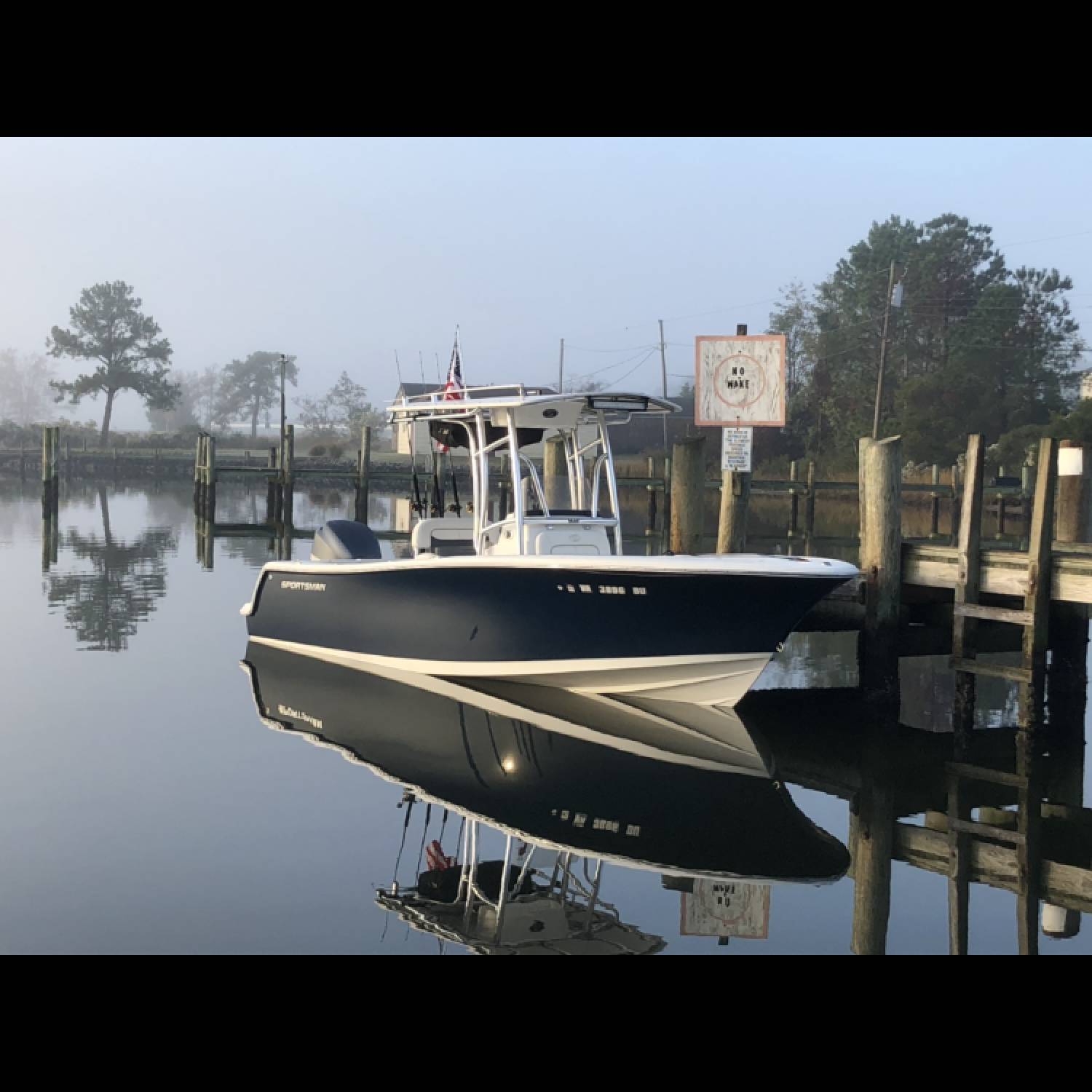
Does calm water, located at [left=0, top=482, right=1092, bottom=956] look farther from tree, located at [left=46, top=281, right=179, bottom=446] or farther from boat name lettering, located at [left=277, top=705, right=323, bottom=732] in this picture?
tree, located at [left=46, top=281, right=179, bottom=446]

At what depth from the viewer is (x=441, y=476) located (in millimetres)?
15617

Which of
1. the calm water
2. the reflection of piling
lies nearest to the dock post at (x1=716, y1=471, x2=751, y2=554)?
the calm water

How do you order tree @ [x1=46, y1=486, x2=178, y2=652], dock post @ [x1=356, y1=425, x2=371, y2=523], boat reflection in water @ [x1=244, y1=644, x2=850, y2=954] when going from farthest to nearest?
1. dock post @ [x1=356, y1=425, x2=371, y2=523]
2. tree @ [x1=46, y1=486, x2=178, y2=652]
3. boat reflection in water @ [x1=244, y1=644, x2=850, y2=954]

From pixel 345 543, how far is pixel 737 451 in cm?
511

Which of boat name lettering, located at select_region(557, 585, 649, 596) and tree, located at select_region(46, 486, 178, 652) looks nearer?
boat name lettering, located at select_region(557, 585, 649, 596)

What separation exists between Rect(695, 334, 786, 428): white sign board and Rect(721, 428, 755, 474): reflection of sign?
0.21 meters

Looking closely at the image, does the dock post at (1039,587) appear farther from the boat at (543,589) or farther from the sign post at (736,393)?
the sign post at (736,393)

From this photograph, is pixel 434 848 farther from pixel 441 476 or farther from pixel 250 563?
pixel 250 563

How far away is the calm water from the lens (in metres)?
7.12

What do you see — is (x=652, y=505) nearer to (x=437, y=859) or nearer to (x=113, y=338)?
(x=437, y=859)

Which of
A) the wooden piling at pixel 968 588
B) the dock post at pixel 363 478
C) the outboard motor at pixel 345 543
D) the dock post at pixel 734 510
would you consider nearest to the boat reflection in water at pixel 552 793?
the outboard motor at pixel 345 543

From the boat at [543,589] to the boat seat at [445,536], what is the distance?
19 millimetres
